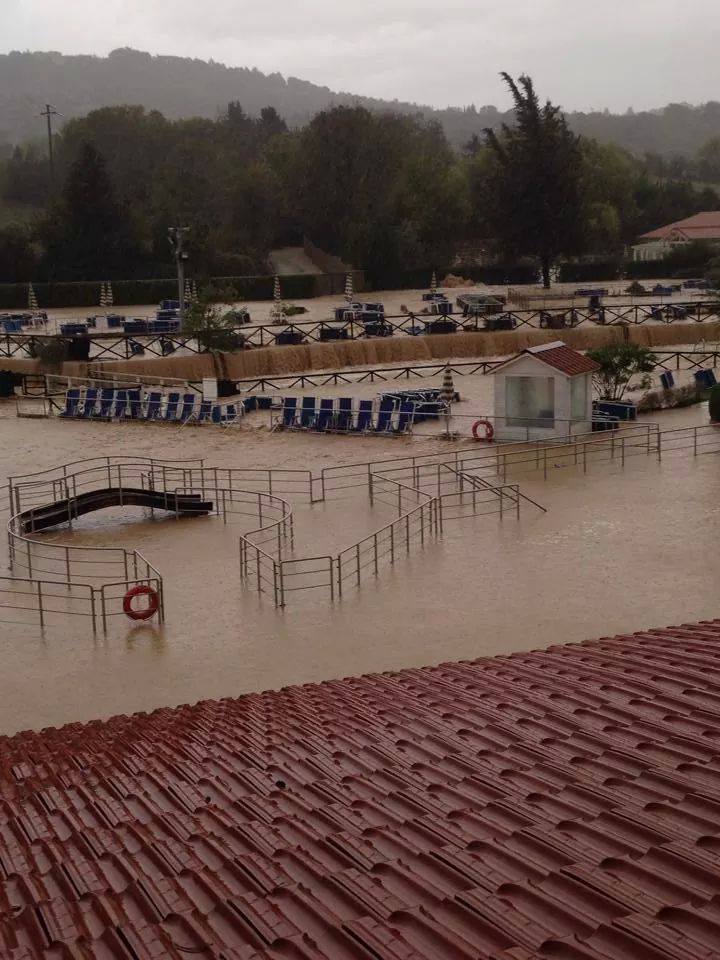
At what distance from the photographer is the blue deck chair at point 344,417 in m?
32.0

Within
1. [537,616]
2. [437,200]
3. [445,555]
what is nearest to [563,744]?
[537,616]

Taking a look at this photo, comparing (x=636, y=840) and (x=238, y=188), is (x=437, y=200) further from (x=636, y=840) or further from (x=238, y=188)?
(x=636, y=840)

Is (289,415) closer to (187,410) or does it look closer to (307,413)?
(307,413)

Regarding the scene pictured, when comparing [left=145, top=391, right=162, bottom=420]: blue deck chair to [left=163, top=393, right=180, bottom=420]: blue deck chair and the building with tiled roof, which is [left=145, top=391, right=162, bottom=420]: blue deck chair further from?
the building with tiled roof

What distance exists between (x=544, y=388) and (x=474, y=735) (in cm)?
2261

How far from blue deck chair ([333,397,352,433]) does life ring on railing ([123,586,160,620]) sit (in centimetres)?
1597

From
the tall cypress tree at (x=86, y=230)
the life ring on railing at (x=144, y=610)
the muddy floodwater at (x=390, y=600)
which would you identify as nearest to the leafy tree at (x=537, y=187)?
the tall cypress tree at (x=86, y=230)

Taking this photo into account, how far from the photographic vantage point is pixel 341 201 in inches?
2972

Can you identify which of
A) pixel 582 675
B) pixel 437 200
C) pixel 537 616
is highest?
pixel 437 200

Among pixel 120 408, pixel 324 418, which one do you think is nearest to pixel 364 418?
pixel 324 418

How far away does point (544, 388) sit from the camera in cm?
2925

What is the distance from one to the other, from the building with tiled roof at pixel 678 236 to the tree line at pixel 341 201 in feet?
8.41

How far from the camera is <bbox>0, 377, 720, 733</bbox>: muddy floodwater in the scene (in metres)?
14.3

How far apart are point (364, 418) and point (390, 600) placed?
15241 millimetres
